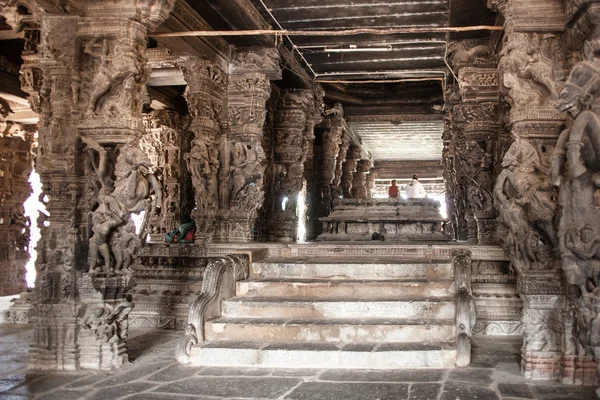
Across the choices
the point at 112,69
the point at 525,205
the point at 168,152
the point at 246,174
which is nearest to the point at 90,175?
the point at 112,69

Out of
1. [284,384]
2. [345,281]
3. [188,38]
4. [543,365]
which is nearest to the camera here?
[284,384]

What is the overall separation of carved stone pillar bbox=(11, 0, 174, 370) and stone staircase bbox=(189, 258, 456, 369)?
1.07 m

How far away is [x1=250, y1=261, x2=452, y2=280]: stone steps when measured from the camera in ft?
21.5

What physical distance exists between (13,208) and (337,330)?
32.6 feet

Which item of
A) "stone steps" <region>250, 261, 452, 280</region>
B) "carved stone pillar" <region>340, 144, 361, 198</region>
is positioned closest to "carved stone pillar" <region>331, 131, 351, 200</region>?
"carved stone pillar" <region>340, 144, 361, 198</region>

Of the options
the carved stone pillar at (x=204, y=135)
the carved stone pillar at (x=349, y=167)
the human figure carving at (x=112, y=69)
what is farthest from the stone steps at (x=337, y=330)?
the carved stone pillar at (x=349, y=167)

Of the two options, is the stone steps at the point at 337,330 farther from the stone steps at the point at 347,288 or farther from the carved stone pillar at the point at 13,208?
the carved stone pillar at the point at 13,208

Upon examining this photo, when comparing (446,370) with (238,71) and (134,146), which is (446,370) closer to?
(134,146)

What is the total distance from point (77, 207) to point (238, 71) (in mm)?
4627

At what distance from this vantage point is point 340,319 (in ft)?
18.9

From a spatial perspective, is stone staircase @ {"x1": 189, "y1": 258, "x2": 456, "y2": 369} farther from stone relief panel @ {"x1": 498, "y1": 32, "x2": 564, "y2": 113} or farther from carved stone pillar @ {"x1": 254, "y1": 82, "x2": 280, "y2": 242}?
carved stone pillar @ {"x1": 254, "y1": 82, "x2": 280, "y2": 242}

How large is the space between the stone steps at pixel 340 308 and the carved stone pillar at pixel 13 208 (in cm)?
852

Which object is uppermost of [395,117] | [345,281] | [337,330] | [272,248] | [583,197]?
[395,117]

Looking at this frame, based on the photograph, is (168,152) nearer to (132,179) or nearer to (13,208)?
(13,208)
